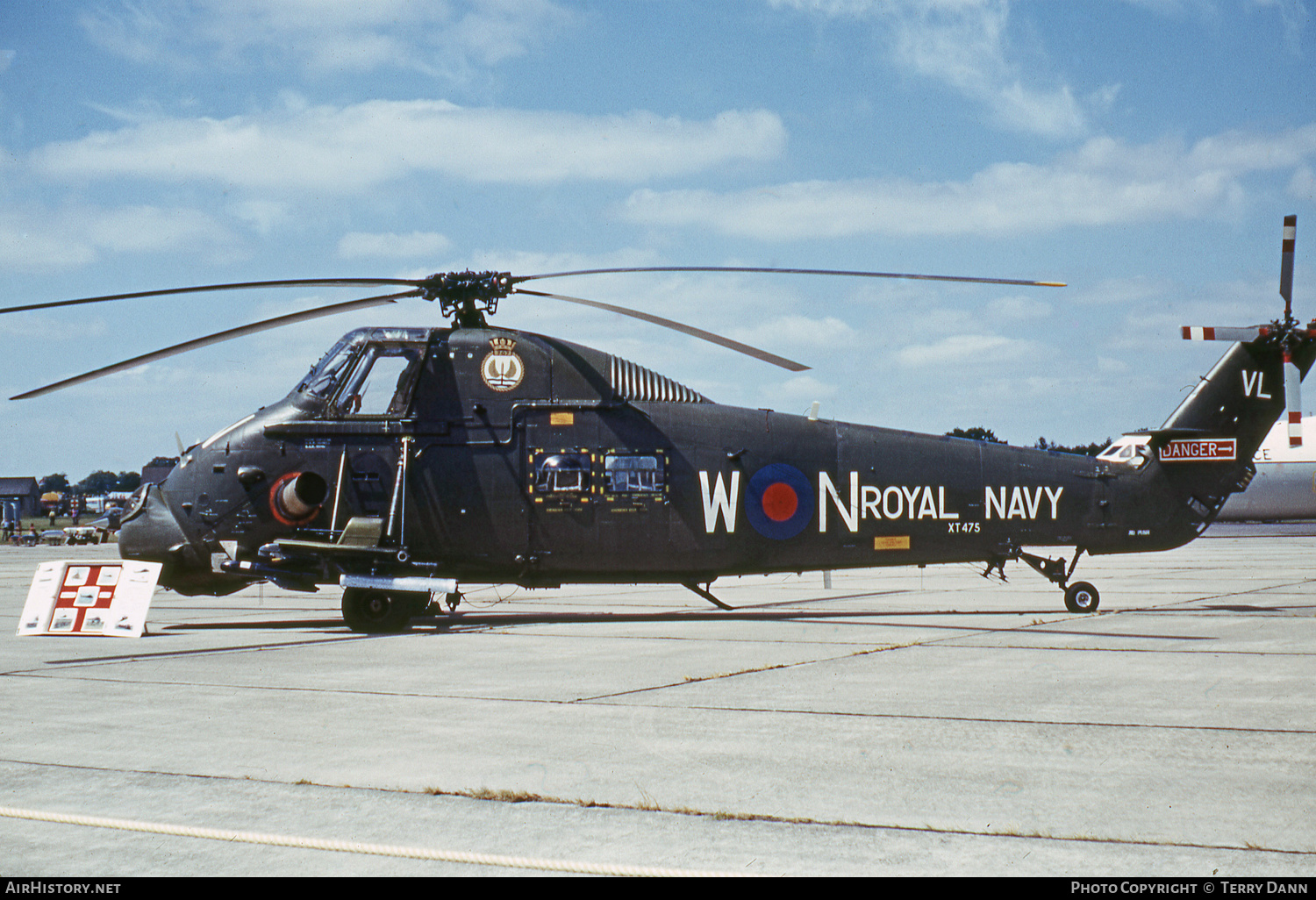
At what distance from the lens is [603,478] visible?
15039mm

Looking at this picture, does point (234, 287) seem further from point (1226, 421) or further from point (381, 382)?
point (1226, 421)

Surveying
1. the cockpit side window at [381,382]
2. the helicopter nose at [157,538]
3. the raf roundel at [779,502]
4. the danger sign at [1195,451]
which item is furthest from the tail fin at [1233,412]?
the helicopter nose at [157,538]

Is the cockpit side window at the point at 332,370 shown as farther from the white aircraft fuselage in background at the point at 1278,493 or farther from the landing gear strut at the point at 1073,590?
the white aircraft fuselage in background at the point at 1278,493

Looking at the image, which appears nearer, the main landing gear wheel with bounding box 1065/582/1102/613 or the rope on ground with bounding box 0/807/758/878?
the rope on ground with bounding box 0/807/758/878

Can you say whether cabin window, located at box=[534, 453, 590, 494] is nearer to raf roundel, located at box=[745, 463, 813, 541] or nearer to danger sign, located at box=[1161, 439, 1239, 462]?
raf roundel, located at box=[745, 463, 813, 541]

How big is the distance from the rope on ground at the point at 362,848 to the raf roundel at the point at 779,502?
35.4 ft

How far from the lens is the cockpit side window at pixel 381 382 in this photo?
14930 millimetres

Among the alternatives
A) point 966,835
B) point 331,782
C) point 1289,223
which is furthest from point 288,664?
point 1289,223

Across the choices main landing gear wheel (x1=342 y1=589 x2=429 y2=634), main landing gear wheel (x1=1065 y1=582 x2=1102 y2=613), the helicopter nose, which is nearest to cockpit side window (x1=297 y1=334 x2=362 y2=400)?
the helicopter nose

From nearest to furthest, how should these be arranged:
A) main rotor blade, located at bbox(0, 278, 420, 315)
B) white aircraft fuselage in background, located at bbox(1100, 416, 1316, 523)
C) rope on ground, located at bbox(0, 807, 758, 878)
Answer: rope on ground, located at bbox(0, 807, 758, 878), main rotor blade, located at bbox(0, 278, 420, 315), white aircraft fuselage in background, located at bbox(1100, 416, 1316, 523)

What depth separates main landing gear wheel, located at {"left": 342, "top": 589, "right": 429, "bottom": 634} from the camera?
47.0 feet

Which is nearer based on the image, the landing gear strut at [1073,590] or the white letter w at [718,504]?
the white letter w at [718,504]

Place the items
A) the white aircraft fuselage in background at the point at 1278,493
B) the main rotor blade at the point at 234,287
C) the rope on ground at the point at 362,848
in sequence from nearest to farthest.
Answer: the rope on ground at the point at 362,848 → the main rotor blade at the point at 234,287 → the white aircraft fuselage in background at the point at 1278,493

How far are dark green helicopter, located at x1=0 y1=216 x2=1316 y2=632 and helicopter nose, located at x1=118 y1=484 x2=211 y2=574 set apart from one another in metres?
0.02
